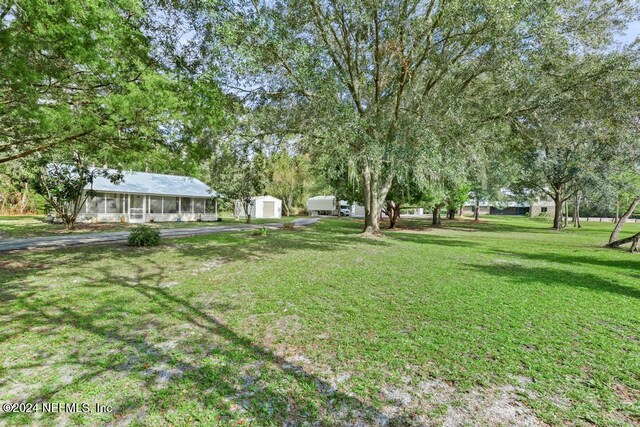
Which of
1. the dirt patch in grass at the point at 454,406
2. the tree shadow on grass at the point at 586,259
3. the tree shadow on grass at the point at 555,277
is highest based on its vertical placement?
the dirt patch in grass at the point at 454,406

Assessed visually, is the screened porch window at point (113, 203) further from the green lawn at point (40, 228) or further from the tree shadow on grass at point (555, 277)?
the tree shadow on grass at point (555, 277)

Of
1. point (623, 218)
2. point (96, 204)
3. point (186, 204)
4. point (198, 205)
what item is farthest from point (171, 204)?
point (623, 218)

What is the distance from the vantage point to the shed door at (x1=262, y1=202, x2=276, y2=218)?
36594 millimetres

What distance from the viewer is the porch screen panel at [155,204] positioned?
2423 cm

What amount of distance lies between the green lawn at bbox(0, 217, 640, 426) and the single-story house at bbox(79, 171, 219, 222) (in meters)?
16.6

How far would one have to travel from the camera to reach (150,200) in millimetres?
24141

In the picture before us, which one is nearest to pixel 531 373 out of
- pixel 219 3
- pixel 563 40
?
pixel 563 40

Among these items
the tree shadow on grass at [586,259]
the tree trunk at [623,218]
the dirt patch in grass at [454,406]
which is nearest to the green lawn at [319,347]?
the dirt patch in grass at [454,406]

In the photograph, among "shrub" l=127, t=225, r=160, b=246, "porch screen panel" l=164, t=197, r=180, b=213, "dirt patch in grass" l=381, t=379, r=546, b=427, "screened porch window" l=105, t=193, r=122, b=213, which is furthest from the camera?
"porch screen panel" l=164, t=197, r=180, b=213

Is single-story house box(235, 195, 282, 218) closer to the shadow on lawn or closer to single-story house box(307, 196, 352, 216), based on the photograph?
single-story house box(307, 196, 352, 216)

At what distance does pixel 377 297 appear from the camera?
558 cm

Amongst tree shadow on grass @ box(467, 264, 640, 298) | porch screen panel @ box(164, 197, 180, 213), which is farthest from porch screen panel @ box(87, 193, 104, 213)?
tree shadow on grass @ box(467, 264, 640, 298)

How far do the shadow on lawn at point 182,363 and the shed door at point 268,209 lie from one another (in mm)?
30808

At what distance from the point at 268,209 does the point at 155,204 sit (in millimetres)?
14257
